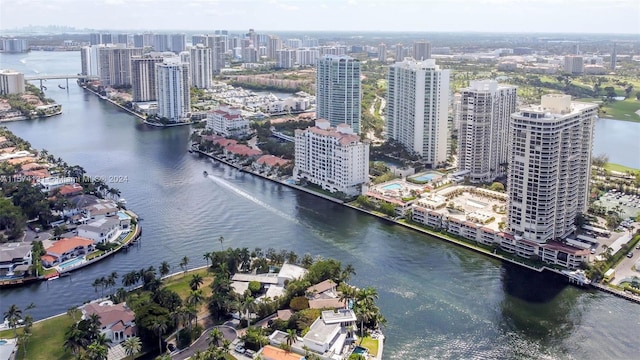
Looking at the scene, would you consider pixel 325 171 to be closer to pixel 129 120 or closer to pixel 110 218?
pixel 110 218

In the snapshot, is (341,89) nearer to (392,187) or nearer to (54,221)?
(392,187)

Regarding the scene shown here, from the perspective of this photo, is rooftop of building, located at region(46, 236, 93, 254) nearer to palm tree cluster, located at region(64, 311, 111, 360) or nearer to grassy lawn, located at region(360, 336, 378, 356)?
palm tree cluster, located at region(64, 311, 111, 360)

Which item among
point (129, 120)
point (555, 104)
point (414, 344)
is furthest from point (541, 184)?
point (129, 120)

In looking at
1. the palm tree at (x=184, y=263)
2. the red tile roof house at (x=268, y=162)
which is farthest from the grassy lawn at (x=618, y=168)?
the palm tree at (x=184, y=263)

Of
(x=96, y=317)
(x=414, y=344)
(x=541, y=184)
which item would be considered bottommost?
(x=414, y=344)

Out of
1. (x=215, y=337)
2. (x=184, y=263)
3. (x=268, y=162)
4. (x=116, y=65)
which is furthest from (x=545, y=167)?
(x=116, y=65)

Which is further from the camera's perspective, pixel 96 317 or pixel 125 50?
pixel 125 50

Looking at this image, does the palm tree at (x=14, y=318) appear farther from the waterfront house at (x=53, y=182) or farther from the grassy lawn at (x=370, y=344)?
the waterfront house at (x=53, y=182)
